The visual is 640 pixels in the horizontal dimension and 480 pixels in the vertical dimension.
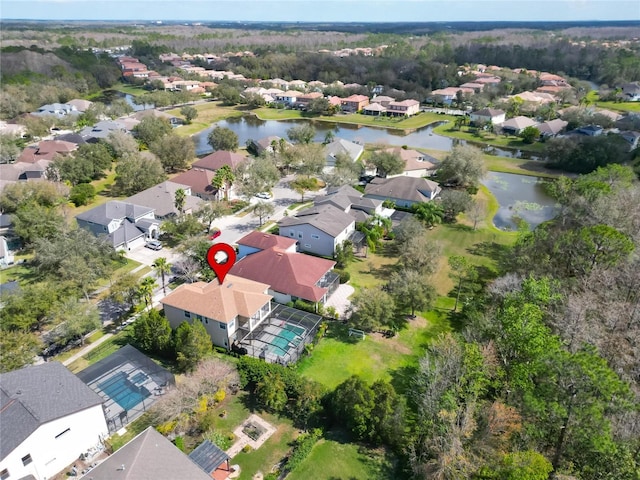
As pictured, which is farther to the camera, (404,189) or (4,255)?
(404,189)

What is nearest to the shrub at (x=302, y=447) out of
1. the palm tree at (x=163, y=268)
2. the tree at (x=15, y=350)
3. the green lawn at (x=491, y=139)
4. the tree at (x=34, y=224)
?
the tree at (x=15, y=350)

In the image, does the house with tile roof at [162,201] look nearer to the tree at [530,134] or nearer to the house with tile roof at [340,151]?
the house with tile roof at [340,151]

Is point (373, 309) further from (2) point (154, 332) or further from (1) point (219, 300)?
(2) point (154, 332)

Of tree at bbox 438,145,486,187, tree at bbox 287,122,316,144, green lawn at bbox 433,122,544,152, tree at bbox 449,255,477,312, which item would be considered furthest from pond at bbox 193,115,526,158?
tree at bbox 449,255,477,312

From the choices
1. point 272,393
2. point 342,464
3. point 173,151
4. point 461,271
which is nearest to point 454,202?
point 461,271

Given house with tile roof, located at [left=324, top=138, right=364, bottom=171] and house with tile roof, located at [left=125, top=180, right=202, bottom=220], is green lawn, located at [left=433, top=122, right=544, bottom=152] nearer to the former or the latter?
house with tile roof, located at [left=324, top=138, right=364, bottom=171]

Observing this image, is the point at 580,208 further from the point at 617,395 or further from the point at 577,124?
the point at 577,124
